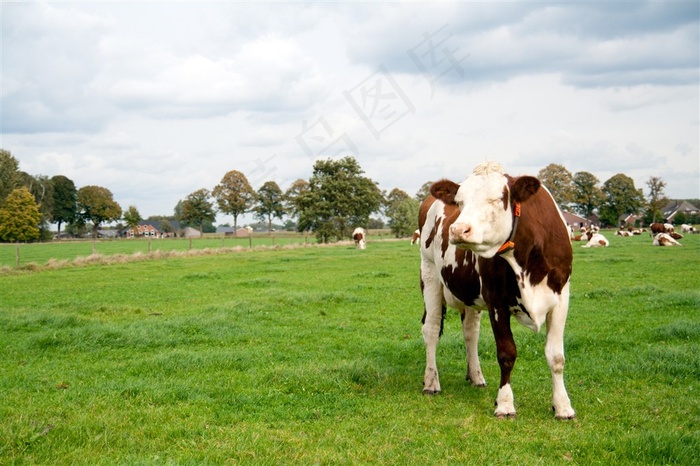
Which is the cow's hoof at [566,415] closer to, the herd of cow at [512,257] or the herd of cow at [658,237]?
the herd of cow at [512,257]

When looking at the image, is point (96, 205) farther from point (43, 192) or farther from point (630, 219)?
point (630, 219)

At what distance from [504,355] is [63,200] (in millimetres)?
105663

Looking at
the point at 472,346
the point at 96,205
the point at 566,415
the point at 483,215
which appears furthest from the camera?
the point at 96,205

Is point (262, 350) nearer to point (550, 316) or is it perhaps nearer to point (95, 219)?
point (550, 316)

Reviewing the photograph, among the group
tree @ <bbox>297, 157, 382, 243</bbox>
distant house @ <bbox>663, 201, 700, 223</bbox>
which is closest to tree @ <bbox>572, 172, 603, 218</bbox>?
distant house @ <bbox>663, 201, 700, 223</bbox>

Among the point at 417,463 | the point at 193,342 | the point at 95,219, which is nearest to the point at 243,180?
the point at 95,219

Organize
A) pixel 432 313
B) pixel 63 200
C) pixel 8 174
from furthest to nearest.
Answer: pixel 63 200
pixel 8 174
pixel 432 313

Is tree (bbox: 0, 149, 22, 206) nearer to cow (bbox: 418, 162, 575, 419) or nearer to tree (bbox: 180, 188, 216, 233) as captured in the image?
tree (bbox: 180, 188, 216, 233)

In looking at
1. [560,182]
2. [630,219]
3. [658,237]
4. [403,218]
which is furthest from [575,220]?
[658,237]

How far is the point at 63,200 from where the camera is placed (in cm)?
9750

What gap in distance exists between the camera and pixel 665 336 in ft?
29.6

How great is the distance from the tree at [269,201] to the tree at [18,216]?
125 ft

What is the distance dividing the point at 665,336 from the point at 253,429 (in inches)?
280

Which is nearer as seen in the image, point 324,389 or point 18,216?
point 324,389
